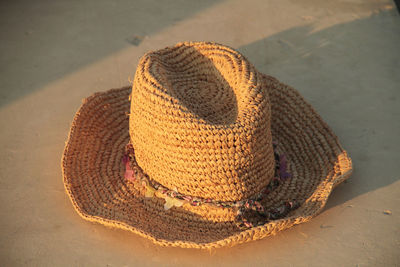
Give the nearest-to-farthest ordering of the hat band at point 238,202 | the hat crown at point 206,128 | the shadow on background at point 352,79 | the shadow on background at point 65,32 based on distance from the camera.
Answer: the hat crown at point 206,128 → the hat band at point 238,202 → the shadow on background at point 352,79 → the shadow on background at point 65,32

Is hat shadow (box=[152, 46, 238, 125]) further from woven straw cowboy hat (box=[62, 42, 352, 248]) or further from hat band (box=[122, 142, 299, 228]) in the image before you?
hat band (box=[122, 142, 299, 228])

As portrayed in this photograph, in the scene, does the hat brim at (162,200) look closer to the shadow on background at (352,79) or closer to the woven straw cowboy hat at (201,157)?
the woven straw cowboy hat at (201,157)

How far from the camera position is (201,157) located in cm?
193

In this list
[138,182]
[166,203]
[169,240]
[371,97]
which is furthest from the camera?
[371,97]

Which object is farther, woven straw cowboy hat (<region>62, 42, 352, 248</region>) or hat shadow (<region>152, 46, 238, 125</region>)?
hat shadow (<region>152, 46, 238, 125</region>)

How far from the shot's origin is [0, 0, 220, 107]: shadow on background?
302cm

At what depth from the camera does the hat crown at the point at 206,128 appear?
6.31 ft

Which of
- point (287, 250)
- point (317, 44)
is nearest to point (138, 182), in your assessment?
point (287, 250)

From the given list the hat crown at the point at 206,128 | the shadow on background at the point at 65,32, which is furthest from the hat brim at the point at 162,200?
the shadow on background at the point at 65,32

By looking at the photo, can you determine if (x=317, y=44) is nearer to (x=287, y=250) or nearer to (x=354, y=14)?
(x=354, y=14)

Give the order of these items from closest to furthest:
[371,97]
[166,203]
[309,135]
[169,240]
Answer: [169,240], [166,203], [309,135], [371,97]

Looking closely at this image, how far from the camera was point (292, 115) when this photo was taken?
244 cm

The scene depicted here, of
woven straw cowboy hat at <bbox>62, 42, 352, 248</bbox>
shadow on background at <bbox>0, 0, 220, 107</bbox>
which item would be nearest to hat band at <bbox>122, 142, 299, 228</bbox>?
woven straw cowboy hat at <bbox>62, 42, 352, 248</bbox>

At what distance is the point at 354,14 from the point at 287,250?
6.94 feet
